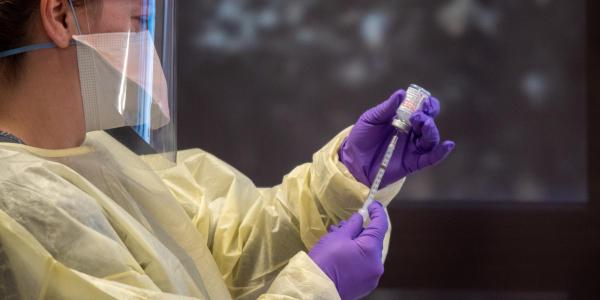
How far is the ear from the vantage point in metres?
1.15

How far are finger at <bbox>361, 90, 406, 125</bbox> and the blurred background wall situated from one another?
3.08ft

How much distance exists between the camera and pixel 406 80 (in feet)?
8.02

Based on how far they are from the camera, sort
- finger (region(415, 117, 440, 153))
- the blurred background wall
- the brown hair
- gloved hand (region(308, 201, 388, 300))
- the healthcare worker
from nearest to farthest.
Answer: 1. the healthcare worker
2. the brown hair
3. gloved hand (region(308, 201, 388, 300))
4. finger (region(415, 117, 440, 153))
5. the blurred background wall

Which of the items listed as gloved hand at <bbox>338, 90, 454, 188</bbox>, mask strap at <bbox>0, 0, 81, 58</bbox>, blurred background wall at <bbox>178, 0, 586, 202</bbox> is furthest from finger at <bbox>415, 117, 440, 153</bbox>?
blurred background wall at <bbox>178, 0, 586, 202</bbox>

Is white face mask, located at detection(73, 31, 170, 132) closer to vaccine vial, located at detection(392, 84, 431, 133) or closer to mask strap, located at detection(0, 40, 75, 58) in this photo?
mask strap, located at detection(0, 40, 75, 58)

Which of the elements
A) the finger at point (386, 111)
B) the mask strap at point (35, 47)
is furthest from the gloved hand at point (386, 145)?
the mask strap at point (35, 47)

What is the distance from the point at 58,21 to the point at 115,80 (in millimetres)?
120

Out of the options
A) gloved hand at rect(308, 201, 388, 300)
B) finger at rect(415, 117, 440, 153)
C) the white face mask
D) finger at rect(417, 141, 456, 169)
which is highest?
the white face mask

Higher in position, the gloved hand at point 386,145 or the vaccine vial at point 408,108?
the vaccine vial at point 408,108

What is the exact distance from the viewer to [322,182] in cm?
149

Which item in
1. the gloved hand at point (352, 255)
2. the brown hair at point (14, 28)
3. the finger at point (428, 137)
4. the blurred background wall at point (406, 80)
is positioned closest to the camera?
the brown hair at point (14, 28)

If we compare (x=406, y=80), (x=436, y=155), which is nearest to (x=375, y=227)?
(x=436, y=155)

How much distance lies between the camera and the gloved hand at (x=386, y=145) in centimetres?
143

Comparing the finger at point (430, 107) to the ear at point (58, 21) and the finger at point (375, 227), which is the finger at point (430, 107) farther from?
the ear at point (58, 21)
